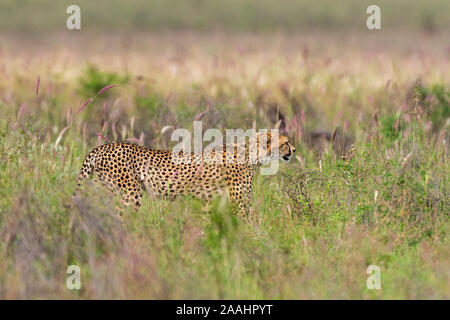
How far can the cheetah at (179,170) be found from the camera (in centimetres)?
604

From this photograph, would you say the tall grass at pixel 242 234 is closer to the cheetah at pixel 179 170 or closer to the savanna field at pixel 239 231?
the savanna field at pixel 239 231

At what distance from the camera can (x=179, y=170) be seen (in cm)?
613

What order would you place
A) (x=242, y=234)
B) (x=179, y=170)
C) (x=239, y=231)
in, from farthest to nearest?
(x=179, y=170), (x=242, y=234), (x=239, y=231)

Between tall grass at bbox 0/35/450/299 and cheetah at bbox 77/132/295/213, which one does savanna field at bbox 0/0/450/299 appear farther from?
cheetah at bbox 77/132/295/213

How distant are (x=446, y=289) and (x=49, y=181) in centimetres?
296

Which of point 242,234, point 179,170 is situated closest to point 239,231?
point 242,234

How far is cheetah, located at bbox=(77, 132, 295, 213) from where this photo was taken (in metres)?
6.04

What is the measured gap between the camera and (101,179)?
6.06 metres

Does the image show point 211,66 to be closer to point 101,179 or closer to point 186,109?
point 186,109

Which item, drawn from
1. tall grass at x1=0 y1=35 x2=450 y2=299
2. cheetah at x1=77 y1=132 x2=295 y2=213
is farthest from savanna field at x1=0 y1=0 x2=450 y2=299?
cheetah at x1=77 y1=132 x2=295 y2=213

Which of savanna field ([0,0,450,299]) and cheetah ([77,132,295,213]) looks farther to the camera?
cheetah ([77,132,295,213])

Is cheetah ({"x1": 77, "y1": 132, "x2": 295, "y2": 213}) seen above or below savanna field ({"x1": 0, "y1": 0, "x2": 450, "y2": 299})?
above

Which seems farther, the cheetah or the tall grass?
the cheetah

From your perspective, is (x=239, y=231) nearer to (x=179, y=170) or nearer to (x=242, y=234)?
(x=242, y=234)
